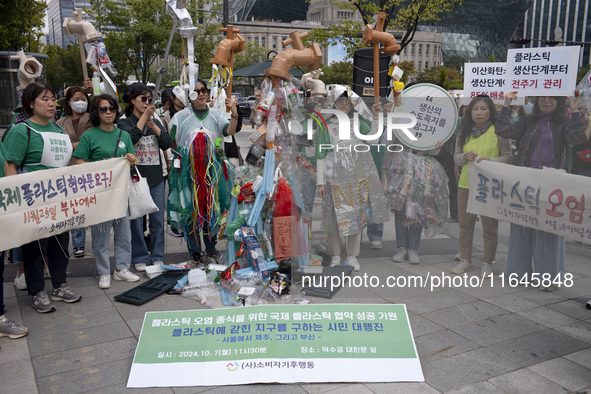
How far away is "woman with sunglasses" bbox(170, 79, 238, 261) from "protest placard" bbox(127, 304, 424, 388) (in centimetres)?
179

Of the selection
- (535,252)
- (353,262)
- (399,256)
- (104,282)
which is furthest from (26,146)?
(535,252)

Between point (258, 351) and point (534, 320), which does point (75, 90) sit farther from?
point (534, 320)

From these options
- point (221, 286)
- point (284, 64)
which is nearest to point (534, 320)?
point (221, 286)

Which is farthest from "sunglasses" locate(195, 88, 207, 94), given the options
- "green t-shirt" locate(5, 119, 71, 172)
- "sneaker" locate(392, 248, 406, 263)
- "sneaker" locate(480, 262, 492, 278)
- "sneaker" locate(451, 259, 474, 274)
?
"sneaker" locate(480, 262, 492, 278)

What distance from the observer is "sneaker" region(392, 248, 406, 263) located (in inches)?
178

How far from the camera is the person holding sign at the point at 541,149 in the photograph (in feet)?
12.5

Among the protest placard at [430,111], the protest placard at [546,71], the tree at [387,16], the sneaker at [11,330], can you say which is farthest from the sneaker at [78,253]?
the tree at [387,16]

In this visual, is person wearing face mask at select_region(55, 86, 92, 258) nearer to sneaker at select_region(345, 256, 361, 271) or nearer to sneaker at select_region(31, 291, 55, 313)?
sneaker at select_region(31, 291, 55, 313)

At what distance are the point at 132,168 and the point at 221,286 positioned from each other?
1.43 meters

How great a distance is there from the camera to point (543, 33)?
7975 centimetres

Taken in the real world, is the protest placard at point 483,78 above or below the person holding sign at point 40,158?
above

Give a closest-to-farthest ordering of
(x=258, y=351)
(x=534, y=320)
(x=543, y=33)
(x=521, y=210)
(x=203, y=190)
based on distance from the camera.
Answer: (x=258, y=351) → (x=534, y=320) → (x=521, y=210) → (x=203, y=190) → (x=543, y=33)

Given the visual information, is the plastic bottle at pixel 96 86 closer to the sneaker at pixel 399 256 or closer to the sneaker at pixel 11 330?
the sneaker at pixel 11 330

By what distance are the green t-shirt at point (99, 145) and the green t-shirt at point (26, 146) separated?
402 mm
